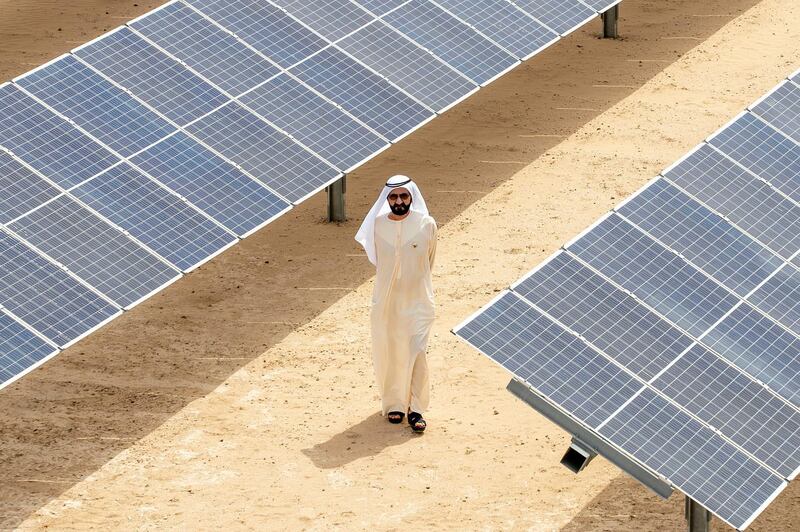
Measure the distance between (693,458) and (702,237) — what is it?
96.6 inches

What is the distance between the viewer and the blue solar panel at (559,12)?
19.8 metres

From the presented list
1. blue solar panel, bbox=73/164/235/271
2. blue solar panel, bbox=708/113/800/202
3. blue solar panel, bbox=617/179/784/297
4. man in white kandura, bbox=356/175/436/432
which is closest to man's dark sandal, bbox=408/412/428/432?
man in white kandura, bbox=356/175/436/432

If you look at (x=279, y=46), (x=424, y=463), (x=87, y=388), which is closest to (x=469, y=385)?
(x=424, y=463)

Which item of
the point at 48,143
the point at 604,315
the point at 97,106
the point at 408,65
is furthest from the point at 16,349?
the point at 408,65

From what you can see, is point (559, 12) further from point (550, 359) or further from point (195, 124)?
point (550, 359)

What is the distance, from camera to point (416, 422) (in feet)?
48.3

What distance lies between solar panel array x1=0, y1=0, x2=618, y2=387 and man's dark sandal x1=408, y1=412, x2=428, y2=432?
2346 millimetres

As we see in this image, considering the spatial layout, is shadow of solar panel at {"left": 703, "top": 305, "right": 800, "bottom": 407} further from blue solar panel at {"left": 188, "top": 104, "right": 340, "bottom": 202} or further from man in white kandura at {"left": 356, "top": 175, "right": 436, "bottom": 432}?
blue solar panel at {"left": 188, "top": 104, "right": 340, "bottom": 202}

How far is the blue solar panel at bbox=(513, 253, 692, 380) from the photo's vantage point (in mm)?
12883

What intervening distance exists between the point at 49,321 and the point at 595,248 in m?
4.58

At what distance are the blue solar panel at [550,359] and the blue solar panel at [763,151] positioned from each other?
299 cm

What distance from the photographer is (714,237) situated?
1400cm

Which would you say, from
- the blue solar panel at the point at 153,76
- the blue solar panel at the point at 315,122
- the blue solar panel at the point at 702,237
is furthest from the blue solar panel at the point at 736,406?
the blue solar panel at the point at 153,76

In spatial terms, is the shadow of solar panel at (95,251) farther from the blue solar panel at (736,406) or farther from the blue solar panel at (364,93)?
the blue solar panel at (736,406)
